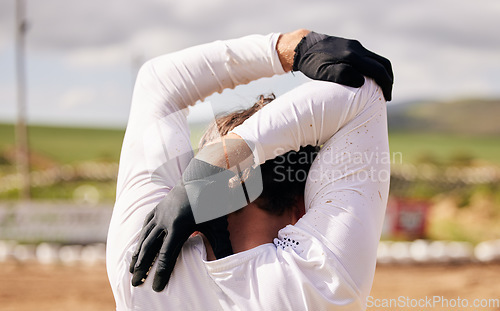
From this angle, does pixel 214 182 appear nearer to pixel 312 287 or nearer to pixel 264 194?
pixel 264 194

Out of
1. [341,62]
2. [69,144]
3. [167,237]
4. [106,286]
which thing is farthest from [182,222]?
[69,144]

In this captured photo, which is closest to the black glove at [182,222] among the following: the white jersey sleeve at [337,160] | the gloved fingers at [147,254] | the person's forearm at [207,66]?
the gloved fingers at [147,254]

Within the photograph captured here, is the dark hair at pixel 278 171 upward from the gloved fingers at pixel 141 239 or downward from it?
upward

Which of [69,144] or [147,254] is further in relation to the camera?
[69,144]

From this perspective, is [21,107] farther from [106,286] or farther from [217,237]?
[217,237]

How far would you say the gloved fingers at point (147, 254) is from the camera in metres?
1.20

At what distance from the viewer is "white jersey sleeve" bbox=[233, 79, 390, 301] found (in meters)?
1.13

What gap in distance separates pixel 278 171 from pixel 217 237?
25 centimetres

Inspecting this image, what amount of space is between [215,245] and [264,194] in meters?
0.21

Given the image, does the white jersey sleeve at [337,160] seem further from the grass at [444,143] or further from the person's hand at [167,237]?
the grass at [444,143]

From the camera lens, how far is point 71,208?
30.2ft

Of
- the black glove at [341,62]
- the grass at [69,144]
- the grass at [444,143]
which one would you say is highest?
the black glove at [341,62]

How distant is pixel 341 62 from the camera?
47.2 inches

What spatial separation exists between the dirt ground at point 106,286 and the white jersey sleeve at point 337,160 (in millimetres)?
4272
